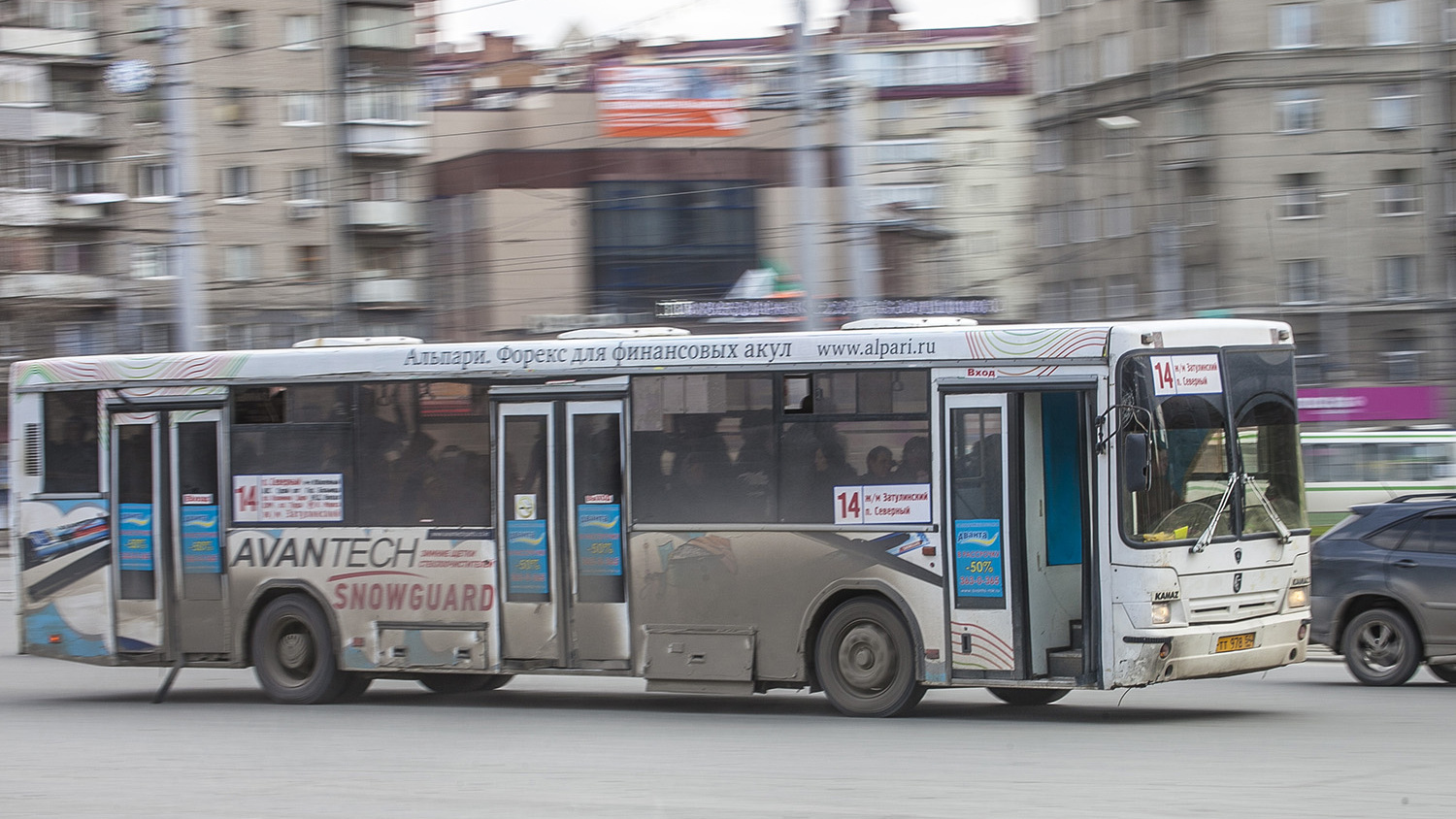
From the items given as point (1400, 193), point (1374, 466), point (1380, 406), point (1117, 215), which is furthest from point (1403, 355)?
point (1374, 466)

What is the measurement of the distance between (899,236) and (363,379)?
1609 inches

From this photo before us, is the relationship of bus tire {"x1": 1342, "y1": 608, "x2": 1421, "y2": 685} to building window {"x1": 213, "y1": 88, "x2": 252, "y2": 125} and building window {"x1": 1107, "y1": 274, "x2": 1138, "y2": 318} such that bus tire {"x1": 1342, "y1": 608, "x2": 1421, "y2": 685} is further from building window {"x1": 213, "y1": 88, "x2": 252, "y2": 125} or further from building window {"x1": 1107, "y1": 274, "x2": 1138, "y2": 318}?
building window {"x1": 213, "y1": 88, "x2": 252, "y2": 125}

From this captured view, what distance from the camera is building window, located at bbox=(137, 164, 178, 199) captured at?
55.7 metres

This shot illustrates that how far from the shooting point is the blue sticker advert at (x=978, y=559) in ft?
37.3

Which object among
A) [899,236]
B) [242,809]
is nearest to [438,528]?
[242,809]

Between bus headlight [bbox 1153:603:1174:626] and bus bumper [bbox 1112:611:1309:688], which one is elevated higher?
bus headlight [bbox 1153:603:1174:626]

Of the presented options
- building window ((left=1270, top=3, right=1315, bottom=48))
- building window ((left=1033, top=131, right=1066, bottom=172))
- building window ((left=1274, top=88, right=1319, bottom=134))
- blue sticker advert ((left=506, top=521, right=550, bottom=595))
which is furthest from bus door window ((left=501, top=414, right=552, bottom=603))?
building window ((left=1033, top=131, right=1066, bottom=172))

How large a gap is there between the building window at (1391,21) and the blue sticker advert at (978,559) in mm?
43150

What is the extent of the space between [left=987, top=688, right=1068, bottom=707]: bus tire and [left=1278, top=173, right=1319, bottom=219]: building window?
40.2 meters

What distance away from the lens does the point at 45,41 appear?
183ft

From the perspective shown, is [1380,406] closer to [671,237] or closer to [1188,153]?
[1188,153]

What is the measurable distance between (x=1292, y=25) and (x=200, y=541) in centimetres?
4325

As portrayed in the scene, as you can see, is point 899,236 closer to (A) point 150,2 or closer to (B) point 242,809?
(A) point 150,2

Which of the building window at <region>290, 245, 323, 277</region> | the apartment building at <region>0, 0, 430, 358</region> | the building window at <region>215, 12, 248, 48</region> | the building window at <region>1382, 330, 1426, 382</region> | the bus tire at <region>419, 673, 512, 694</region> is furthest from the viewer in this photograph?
the building window at <region>290, 245, 323, 277</region>
